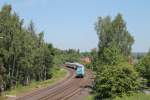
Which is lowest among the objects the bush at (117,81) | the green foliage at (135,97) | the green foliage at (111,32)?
the green foliage at (135,97)

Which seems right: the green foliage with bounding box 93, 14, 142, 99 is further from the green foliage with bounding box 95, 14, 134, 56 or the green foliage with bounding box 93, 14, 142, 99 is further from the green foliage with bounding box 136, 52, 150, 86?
the green foliage with bounding box 136, 52, 150, 86

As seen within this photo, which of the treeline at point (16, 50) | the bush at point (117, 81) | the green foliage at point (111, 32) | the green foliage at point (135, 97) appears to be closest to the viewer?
the green foliage at point (135, 97)

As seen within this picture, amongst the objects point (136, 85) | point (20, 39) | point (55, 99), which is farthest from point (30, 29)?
point (136, 85)

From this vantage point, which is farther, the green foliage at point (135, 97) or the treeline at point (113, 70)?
the treeline at point (113, 70)

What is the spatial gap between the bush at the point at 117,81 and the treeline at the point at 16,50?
2423cm

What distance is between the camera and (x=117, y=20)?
8106cm

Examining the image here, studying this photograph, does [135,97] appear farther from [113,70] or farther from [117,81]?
[113,70]

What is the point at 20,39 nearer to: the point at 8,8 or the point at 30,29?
the point at 8,8

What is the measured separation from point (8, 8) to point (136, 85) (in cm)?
3597

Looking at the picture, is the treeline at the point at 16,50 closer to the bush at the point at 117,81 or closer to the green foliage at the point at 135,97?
the bush at the point at 117,81

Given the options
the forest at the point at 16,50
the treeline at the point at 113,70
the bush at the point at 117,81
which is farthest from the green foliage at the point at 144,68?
the bush at the point at 117,81

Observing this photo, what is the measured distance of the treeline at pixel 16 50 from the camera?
7494cm

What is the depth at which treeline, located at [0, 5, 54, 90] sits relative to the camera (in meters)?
74.9

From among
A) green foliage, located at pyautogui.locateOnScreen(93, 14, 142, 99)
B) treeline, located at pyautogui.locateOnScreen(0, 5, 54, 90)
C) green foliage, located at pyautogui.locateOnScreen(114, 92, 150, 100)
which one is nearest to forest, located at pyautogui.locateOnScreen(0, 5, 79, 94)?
treeline, located at pyautogui.locateOnScreen(0, 5, 54, 90)
